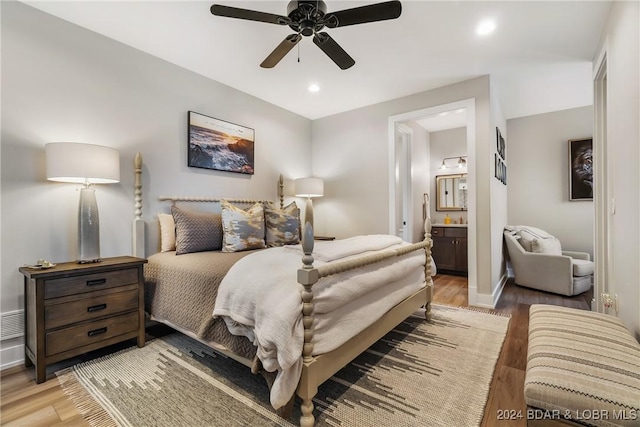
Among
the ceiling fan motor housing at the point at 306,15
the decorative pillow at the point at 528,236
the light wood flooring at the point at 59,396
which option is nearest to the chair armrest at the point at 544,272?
the decorative pillow at the point at 528,236

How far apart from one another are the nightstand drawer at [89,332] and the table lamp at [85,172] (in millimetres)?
474

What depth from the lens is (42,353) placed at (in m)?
1.75

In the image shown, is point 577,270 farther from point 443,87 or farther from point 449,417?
point 449,417

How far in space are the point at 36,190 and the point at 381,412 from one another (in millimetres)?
2823

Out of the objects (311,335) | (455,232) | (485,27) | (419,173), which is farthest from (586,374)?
(419,173)

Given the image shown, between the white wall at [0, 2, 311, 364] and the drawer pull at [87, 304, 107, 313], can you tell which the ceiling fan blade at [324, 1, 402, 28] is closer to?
the white wall at [0, 2, 311, 364]

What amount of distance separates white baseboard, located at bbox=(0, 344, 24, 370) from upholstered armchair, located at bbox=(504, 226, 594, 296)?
5391 mm

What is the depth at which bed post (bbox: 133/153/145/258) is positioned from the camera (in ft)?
8.39

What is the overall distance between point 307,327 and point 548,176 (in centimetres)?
530

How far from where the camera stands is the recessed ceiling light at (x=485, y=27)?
2279 millimetres

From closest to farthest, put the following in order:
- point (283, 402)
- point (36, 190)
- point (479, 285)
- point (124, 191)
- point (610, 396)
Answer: point (610, 396) < point (283, 402) < point (36, 190) < point (124, 191) < point (479, 285)

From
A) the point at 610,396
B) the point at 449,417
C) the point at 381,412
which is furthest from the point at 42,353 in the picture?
the point at 610,396

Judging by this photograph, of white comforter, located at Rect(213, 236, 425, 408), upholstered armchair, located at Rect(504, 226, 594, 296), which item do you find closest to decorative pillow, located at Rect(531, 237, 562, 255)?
upholstered armchair, located at Rect(504, 226, 594, 296)

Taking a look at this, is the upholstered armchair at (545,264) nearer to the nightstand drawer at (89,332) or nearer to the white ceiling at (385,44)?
the white ceiling at (385,44)
